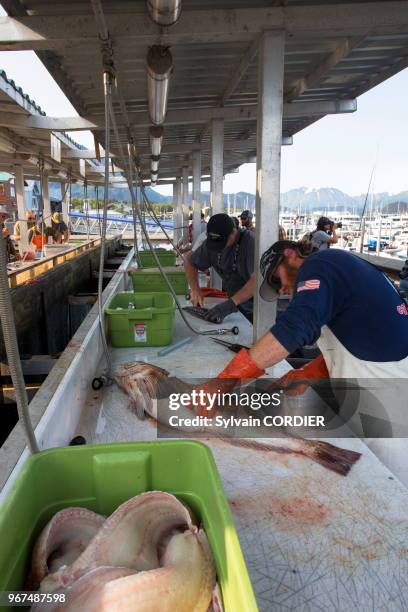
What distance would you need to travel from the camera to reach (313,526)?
5.45 ft

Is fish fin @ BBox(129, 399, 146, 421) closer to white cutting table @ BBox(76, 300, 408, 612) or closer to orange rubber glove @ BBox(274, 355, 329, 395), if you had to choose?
white cutting table @ BBox(76, 300, 408, 612)

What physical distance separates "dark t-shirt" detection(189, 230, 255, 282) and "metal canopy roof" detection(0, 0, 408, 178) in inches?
66.0

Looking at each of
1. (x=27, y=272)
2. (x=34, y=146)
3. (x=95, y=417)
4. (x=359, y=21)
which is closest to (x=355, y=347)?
(x=95, y=417)

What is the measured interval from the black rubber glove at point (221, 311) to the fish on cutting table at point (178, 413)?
5.86 ft

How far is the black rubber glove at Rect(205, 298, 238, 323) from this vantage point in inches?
178

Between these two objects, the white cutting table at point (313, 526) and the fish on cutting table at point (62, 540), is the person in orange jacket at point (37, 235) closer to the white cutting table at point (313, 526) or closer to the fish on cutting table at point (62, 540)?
the white cutting table at point (313, 526)

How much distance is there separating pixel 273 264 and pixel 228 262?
240 centimetres

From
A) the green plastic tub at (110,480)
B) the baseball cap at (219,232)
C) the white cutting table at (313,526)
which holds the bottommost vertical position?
the white cutting table at (313,526)

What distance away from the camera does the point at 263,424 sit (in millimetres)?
2459

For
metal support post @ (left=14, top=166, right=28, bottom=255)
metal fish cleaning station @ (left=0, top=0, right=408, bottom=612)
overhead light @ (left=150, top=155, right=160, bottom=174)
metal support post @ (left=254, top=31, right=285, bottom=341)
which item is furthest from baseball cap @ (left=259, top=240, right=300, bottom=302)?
metal support post @ (left=14, top=166, right=28, bottom=255)

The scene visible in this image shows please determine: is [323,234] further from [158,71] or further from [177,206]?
[177,206]

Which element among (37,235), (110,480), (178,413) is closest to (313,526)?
(110,480)

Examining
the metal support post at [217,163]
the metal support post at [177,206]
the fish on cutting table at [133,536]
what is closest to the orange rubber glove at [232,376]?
the fish on cutting table at [133,536]

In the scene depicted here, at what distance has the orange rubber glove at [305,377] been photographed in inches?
106
